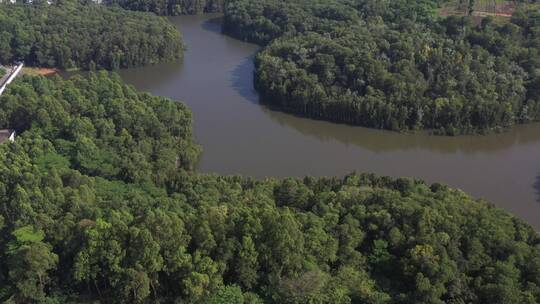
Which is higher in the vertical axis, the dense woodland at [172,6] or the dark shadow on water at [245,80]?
the dense woodland at [172,6]

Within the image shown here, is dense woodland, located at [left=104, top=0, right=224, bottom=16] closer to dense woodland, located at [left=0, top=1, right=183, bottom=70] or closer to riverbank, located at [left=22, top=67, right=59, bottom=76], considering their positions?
dense woodland, located at [left=0, top=1, right=183, bottom=70]

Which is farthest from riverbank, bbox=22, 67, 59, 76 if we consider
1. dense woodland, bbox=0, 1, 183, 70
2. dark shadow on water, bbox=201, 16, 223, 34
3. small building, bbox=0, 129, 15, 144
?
dark shadow on water, bbox=201, 16, 223, 34

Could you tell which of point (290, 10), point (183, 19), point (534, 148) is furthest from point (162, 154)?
point (183, 19)

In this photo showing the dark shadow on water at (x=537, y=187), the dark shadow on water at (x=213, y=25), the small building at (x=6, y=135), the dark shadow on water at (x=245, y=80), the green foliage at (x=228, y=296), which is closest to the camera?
the green foliage at (x=228, y=296)

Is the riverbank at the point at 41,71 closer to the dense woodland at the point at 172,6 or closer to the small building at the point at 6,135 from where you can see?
the small building at the point at 6,135

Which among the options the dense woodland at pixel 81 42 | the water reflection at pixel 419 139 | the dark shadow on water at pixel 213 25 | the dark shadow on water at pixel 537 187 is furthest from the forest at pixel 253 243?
the dark shadow on water at pixel 213 25

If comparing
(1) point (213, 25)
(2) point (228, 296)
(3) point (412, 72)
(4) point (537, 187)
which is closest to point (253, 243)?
(2) point (228, 296)
